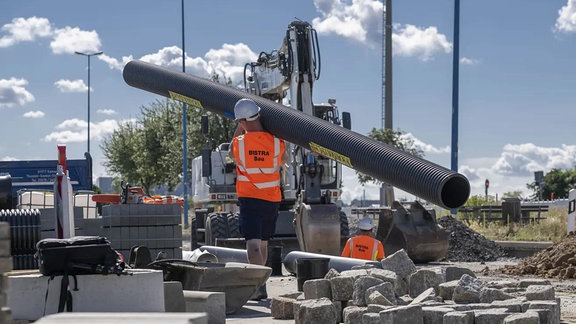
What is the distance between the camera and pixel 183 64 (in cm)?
4444

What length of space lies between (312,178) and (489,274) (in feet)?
13.5

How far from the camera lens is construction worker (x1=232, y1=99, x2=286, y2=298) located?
10.2 metres

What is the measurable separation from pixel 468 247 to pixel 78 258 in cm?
1240

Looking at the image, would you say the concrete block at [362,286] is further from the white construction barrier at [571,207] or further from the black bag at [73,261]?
the white construction barrier at [571,207]

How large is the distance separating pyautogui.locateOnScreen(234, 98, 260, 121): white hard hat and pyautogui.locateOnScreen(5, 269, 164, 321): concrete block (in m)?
3.95

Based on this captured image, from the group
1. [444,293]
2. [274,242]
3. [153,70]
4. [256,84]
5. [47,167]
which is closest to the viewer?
[444,293]

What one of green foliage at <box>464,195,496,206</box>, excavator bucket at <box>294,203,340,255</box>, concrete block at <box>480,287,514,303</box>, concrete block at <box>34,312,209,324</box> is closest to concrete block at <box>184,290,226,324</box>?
concrete block at <box>480,287,514,303</box>

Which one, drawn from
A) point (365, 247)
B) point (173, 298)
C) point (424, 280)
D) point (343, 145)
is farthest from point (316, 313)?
point (365, 247)

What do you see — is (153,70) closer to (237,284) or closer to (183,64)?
(237,284)

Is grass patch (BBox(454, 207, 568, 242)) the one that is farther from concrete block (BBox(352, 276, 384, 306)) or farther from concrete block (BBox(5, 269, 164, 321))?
concrete block (BBox(5, 269, 164, 321))

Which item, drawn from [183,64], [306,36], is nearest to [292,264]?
[306,36]

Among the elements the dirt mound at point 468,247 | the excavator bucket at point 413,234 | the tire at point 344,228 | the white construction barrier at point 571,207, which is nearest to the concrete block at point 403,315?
the excavator bucket at point 413,234

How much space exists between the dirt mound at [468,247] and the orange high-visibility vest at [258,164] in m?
7.79

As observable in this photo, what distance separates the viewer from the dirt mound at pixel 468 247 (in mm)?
17688
